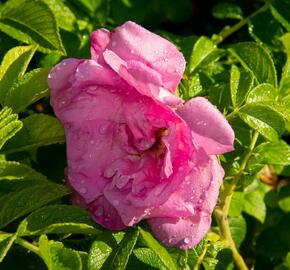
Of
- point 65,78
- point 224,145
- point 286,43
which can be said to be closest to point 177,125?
point 224,145

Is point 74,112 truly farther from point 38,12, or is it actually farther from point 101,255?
point 38,12

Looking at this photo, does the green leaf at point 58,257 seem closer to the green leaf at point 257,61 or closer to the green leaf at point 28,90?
the green leaf at point 28,90

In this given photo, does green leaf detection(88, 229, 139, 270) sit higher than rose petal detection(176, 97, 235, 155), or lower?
lower

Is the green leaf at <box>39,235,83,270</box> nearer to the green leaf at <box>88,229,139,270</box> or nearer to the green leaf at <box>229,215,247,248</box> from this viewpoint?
the green leaf at <box>88,229,139,270</box>

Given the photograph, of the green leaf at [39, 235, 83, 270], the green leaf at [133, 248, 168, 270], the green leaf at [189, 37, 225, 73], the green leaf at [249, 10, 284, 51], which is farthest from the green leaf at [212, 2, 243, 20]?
the green leaf at [39, 235, 83, 270]

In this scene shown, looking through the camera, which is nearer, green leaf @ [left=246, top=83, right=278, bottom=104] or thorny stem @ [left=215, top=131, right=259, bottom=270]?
green leaf @ [left=246, top=83, right=278, bottom=104]

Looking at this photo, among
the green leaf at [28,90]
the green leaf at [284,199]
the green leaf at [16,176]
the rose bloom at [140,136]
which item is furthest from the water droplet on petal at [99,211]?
the green leaf at [284,199]
